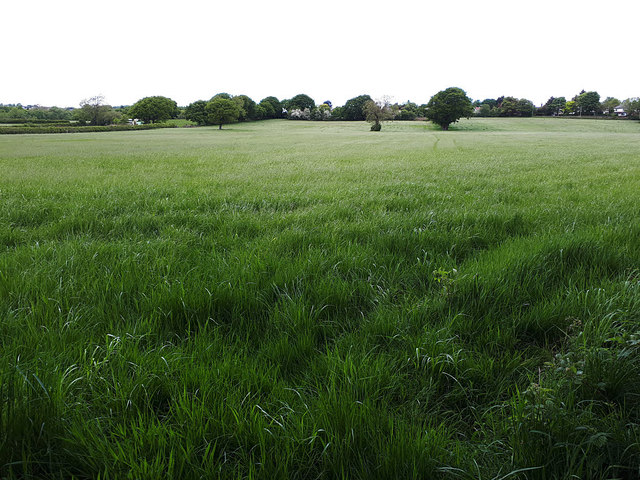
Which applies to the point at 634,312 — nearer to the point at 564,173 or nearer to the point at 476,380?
the point at 476,380

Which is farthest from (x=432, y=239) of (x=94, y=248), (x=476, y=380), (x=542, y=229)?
(x=94, y=248)

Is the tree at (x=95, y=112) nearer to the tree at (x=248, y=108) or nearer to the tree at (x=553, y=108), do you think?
the tree at (x=248, y=108)

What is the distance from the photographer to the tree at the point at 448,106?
237ft

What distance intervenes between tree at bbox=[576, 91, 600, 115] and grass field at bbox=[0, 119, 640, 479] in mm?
143677

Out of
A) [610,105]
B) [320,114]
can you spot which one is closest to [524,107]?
[610,105]

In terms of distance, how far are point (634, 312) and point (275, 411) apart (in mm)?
2517

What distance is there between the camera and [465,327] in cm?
223

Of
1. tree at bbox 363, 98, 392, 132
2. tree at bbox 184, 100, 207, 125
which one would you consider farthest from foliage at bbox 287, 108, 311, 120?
tree at bbox 363, 98, 392, 132

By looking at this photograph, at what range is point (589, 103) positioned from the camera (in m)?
109

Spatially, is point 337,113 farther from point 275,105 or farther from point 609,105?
point 609,105

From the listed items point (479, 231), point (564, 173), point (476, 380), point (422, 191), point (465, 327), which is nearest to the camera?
point (476, 380)

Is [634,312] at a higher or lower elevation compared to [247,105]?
lower

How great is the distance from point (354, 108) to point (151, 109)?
203 ft

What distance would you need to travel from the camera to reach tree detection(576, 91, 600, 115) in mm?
108375
